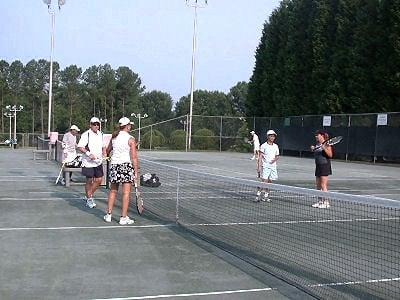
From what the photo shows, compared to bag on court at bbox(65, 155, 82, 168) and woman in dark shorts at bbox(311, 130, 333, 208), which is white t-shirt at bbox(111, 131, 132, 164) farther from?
bag on court at bbox(65, 155, 82, 168)

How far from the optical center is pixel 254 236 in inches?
346

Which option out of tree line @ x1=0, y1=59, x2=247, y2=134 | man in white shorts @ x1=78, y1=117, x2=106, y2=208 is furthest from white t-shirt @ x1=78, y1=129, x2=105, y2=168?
tree line @ x1=0, y1=59, x2=247, y2=134

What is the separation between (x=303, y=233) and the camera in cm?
904

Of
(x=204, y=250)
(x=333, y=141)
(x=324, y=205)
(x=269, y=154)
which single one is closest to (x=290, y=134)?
(x=269, y=154)

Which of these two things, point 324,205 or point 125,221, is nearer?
point 125,221

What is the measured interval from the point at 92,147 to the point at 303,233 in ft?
16.6

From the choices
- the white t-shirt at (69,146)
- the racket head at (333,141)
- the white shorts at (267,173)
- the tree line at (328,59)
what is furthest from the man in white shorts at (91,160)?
the tree line at (328,59)

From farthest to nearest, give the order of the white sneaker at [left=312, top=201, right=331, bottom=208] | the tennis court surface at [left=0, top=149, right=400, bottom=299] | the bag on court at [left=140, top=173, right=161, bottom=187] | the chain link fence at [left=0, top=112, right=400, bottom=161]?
the chain link fence at [left=0, top=112, right=400, bottom=161] < the bag on court at [left=140, top=173, right=161, bottom=187] < the white sneaker at [left=312, top=201, right=331, bottom=208] < the tennis court surface at [left=0, top=149, right=400, bottom=299]

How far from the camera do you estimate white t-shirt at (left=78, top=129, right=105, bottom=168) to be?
38.5 ft

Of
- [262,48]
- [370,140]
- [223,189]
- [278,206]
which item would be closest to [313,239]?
[278,206]

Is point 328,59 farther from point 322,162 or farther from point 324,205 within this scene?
point 324,205

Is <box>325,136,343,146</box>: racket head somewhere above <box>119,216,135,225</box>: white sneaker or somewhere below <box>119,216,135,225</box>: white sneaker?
above

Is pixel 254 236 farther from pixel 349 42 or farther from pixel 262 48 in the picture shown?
pixel 262 48

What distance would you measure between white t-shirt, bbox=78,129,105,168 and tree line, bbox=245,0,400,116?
24.9 metres
